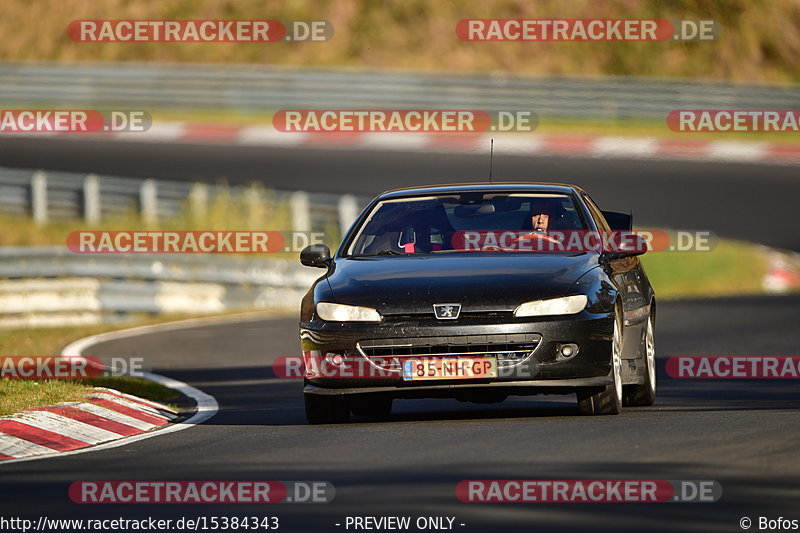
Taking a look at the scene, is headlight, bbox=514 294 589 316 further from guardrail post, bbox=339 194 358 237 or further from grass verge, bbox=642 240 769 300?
guardrail post, bbox=339 194 358 237

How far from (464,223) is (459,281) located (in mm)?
1003

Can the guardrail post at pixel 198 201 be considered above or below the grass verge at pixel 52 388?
above

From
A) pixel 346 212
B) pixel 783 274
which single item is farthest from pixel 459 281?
pixel 346 212

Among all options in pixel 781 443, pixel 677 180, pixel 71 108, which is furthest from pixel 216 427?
pixel 71 108

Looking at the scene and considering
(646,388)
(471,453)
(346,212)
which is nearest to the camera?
(471,453)

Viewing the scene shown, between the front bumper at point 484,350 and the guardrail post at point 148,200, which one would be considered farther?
the guardrail post at point 148,200

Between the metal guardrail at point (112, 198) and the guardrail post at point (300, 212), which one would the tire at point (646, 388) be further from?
the metal guardrail at point (112, 198)

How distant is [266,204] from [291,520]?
823 inches

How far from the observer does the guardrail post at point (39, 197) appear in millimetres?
27875

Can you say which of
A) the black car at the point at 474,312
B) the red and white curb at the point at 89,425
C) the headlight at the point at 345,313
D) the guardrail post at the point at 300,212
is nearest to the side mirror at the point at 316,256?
the black car at the point at 474,312

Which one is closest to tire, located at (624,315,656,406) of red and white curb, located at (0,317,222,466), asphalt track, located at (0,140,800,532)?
asphalt track, located at (0,140,800,532)

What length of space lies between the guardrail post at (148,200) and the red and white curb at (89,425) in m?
14.9

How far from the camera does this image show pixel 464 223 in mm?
10898

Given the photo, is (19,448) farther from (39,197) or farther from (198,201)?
(39,197)
